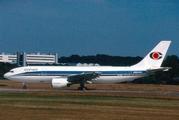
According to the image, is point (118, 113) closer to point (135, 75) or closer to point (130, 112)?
point (130, 112)

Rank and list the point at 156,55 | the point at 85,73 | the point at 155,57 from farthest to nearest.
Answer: the point at 156,55 → the point at 155,57 → the point at 85,73

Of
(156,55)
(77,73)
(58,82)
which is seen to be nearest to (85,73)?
(77,73)

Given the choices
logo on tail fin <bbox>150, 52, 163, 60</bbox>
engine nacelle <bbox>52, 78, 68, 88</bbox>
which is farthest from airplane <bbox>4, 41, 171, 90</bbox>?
engine nacelle <bbox>52, 78, 68, 88</bbox>

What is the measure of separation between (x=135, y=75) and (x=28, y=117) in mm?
36957

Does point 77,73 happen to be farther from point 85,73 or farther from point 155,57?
point 155,57

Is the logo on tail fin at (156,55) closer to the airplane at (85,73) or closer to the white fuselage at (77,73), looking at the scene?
the airplane at (85,73)

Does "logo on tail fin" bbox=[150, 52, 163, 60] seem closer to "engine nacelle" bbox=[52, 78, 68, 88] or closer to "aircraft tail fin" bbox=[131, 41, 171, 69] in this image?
"aircraft tail fin" bbox=[131, 41, 171, 69]

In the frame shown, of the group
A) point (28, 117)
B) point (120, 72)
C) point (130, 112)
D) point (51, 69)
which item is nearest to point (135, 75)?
point (120, 72)

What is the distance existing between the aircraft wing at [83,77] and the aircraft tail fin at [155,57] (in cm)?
646

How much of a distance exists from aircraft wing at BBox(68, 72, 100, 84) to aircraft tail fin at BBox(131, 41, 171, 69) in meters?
6.46

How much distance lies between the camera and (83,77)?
55.9 m

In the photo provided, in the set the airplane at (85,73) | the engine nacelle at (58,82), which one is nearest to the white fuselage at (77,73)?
the airplane at (85,73)

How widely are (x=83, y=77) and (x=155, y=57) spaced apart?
1055 centimetres

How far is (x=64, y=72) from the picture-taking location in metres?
57.6
